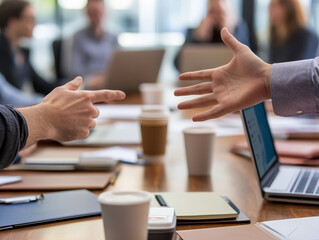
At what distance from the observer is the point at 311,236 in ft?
2.66

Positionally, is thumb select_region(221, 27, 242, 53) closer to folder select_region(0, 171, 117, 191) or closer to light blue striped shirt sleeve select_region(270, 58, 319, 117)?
light blue striped shirt sleeve select_region(270, 58, 319, 117)

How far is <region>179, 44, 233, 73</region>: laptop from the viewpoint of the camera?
304 cm

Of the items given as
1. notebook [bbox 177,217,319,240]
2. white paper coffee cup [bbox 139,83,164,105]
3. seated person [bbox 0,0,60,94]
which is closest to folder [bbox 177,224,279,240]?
notebook [bbox 177,217,319,240]

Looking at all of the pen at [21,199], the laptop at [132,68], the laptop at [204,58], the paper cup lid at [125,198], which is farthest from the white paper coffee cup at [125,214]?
the laptop at [204,58]

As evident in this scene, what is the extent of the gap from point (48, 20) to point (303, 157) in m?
5.90

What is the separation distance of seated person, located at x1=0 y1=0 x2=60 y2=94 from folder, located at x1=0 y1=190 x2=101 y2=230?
3.16m

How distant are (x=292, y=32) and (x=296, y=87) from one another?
355cm

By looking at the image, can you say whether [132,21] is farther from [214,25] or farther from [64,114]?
[64,114]

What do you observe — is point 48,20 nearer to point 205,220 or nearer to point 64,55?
point 64,55

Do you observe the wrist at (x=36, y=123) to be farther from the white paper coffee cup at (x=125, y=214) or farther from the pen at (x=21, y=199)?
the white paper coffee cup at (x=125, y=214)

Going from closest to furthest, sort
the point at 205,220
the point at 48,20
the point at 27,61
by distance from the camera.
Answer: the point at 205,220, the point at 27,61, the point at 48,20

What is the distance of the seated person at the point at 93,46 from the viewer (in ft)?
15.4

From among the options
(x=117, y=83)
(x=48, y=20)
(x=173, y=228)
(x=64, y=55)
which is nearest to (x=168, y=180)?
(x=173, y=228)

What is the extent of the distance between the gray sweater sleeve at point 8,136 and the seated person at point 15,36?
3255 millimetres
